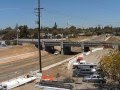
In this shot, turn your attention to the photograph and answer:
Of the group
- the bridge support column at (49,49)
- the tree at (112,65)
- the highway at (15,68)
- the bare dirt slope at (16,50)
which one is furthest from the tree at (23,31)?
the tree at (112,65)

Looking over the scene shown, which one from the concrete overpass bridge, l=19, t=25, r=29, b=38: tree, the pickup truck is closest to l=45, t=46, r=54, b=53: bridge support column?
the concrete overpass bridge

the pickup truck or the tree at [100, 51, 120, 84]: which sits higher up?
the tree at [100, 51, 120, 84]

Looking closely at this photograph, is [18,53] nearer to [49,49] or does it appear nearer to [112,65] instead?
[49,49]

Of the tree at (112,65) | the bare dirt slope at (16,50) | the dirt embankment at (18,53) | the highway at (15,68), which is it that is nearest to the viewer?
the tree at (112,65)

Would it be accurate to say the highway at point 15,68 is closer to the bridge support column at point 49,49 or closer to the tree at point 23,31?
the bridge support column at point 49,49

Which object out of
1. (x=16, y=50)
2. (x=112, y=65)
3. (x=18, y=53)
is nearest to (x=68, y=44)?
(x=16, y=50)


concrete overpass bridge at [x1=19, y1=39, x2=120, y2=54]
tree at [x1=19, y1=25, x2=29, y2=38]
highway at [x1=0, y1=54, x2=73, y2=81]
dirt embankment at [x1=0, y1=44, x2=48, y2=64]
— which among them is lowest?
highway at [x1=0, y1=54, x2=73, y2=81]

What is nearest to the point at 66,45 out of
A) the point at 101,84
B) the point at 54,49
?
the point at 54,49

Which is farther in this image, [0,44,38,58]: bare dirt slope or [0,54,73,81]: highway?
[0,44,38,58]: bare dirt slope

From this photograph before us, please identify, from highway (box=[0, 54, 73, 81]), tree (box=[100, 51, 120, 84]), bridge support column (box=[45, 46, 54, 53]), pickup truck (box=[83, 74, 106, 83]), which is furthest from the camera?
bridge support column (box=[45, 46, 54, 53])

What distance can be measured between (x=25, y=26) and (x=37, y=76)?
133119mm

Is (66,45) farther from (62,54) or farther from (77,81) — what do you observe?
(77,81)

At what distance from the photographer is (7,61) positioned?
94.3 m

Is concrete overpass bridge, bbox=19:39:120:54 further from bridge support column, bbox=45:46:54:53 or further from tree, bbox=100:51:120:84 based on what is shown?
tree, bbox=100:51:120:84
